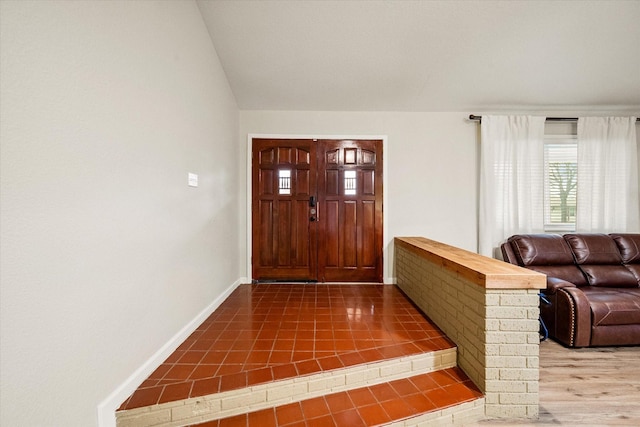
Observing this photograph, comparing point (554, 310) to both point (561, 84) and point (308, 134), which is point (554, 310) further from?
point (308, 134)

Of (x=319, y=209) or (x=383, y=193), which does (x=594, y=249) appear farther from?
(x=319, y=209)

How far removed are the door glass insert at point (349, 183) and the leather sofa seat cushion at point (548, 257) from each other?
6.94 ft

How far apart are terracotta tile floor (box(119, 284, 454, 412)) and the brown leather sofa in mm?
1274

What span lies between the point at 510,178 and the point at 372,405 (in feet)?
11.4

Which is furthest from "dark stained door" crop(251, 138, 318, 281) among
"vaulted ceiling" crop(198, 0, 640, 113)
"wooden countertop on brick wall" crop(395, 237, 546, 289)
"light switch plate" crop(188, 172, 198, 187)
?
"wooden countertop on brick wall" crop(395, 237, 546, 289)

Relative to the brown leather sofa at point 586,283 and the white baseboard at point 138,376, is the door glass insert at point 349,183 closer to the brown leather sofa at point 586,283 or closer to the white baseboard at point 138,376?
the brown leather sofa at point 586,283

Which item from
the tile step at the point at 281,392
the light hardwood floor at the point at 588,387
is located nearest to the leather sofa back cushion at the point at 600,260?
the light hardwood floor at the point at 588,387

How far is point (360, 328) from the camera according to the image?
7.27 feet

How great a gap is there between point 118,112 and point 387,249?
3262 millimetres

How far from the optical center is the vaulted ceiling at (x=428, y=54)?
2.38 metres

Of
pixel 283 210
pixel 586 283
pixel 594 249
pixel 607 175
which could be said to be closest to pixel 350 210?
pixel 283 210

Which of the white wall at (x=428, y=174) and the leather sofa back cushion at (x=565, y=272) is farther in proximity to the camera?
the white wall at (x=428, y=174)

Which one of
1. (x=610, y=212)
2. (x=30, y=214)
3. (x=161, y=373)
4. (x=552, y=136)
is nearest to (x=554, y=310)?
(x=610, y=212)

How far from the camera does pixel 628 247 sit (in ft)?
10.2
